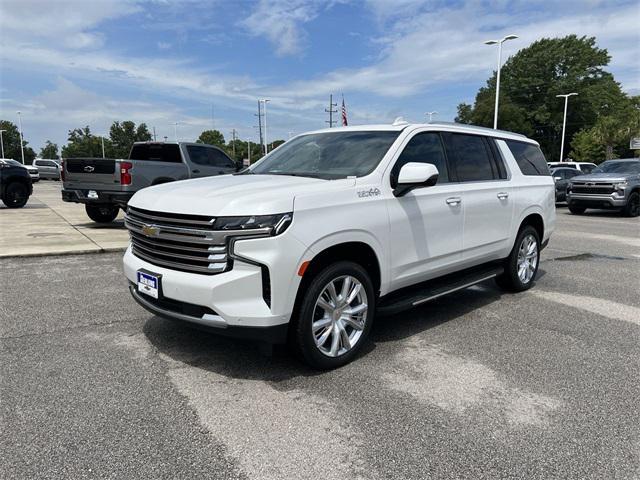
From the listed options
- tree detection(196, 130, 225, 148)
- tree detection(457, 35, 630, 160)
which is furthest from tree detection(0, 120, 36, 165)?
tree detection(457, 35, 630, 160)

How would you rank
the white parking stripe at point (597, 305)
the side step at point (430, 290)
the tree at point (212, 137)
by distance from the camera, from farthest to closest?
1. the tree at point (212, 137)
2. the white parking stripe at point (597, 305)
3. the side step at point (430, 290)

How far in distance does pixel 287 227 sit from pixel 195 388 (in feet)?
4.31

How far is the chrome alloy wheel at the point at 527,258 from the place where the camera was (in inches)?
244

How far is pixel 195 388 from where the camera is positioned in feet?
11.5

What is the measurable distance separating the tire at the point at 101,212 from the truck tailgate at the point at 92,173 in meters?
1.20

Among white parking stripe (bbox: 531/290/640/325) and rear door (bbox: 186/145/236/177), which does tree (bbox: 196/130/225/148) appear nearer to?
rear door (bbox: 186/145/236/177)

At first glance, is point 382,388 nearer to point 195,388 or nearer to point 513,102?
point 195,388

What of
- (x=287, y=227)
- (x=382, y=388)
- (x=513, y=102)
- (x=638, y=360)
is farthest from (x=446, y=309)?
(x=513, y=102)

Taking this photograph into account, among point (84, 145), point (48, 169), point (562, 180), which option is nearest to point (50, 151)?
point (84, 145)

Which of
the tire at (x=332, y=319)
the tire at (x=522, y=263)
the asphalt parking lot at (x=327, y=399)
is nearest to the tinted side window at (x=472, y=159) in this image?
the tire at (x=522, y=263)

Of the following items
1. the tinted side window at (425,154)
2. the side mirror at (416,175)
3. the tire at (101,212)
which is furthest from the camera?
the tire at (101,212)

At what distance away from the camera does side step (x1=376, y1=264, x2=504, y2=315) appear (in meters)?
4.21

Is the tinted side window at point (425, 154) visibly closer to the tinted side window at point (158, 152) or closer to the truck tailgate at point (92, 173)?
the truck tailgate at point (92, 173)

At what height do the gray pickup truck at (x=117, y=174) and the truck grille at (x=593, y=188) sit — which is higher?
the gray pickup truck at (x=117, y=174)
